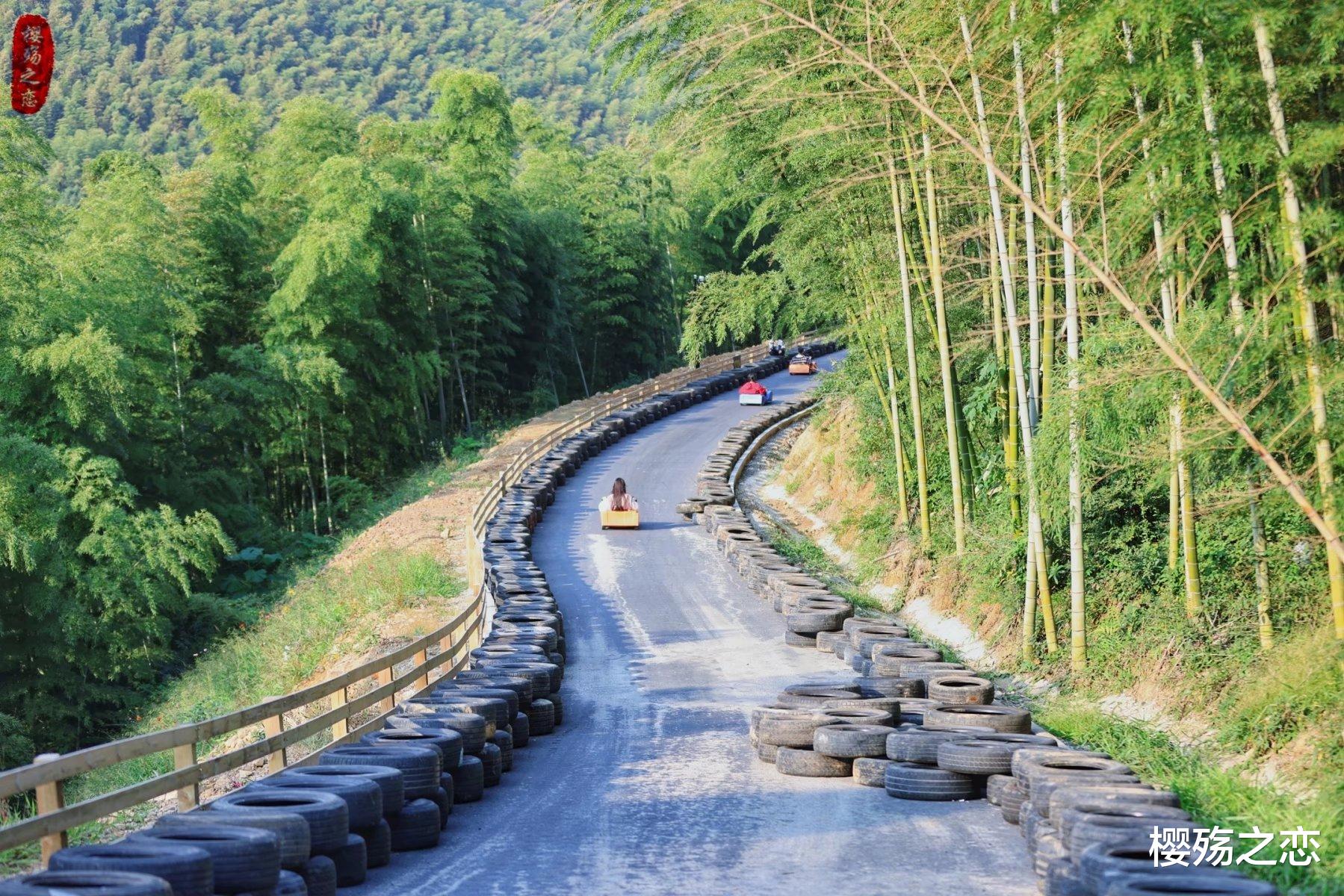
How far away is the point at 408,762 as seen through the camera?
972 centimetres

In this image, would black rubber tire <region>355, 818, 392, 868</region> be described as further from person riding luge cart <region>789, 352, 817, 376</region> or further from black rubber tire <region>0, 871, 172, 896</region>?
person riding luge cart <region>789, 352, 817, 376</region>

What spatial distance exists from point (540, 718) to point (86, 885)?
26.3 feet

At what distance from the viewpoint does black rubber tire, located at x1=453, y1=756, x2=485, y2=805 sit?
10817 millimetres

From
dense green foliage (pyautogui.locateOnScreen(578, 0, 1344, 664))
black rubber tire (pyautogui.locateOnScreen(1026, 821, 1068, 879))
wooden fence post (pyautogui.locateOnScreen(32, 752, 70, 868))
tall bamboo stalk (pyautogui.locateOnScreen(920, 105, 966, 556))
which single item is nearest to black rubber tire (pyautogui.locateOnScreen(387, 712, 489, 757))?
wooden fence post (pyautogui.locateOnScreen(32, 752, 70, 868))

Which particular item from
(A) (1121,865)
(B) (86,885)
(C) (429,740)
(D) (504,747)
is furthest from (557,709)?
(B) (86,885)

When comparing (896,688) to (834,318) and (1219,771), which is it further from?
(834,318)

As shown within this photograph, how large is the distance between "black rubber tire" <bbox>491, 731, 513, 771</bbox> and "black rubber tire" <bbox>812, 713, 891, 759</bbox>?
8.48 feet

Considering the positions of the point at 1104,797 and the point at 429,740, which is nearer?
the point at 1104,797

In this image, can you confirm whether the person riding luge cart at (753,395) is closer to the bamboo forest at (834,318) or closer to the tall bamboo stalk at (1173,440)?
the bamboo forest at (834,318)

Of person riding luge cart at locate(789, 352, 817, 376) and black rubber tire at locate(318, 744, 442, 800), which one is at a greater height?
person riding luge cart at locate(789, 352, 817, 376)

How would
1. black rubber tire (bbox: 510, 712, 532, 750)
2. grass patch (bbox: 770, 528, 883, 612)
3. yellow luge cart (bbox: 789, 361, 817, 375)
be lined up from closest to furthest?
black rubber tire (bbox: 510, 712, 532, 750) < grass patch (bbox: 770, 528, 883, 612) < yellow luge cart (bbox: 789, 361, 817, 375)

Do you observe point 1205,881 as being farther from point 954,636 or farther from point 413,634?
point 413,634

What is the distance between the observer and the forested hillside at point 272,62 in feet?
377

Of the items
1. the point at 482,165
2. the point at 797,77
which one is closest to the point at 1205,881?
the point at 797,77
